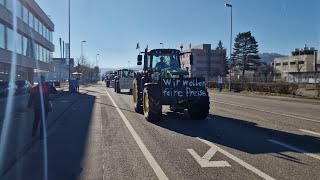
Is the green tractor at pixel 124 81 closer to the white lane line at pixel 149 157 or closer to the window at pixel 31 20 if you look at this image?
the window at pixel 31 20

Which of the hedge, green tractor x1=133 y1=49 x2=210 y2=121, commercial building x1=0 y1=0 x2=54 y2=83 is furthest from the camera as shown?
commercial building x1=0 y1=0 x2=54 y2=83

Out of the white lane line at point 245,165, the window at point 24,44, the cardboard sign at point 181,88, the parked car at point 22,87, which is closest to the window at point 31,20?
the window at point 24,44

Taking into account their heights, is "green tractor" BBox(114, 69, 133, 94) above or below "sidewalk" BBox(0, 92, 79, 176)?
above

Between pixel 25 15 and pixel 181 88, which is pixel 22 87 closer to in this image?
pixel 25 15

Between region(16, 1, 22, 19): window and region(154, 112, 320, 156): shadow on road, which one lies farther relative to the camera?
region(16, 1, 22, 19): window

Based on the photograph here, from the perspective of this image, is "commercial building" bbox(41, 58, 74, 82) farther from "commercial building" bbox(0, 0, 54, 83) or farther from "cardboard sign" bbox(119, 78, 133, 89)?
"cardboard sign" bbox(119, 78, 133, 89)

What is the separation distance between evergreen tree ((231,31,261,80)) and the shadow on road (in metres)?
86.8

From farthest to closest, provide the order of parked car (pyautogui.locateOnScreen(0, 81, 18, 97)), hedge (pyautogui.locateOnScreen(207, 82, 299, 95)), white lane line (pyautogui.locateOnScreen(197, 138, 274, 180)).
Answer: hedge (pyautogui.locateOnScreen(207, 82, 299, 95)) < parked car (pyautogui.locateOnScreen(0, 81, 18, 97)) < white lane line (pyautogui.locateOnScreen(197, 138, 274, 180))

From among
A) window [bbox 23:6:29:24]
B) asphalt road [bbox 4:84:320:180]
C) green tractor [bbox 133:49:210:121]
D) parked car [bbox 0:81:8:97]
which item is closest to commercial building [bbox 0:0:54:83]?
window [bbox 23:6:29:24]

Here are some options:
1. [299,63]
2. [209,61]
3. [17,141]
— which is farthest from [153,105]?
[299,63]

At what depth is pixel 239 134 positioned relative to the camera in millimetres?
11938

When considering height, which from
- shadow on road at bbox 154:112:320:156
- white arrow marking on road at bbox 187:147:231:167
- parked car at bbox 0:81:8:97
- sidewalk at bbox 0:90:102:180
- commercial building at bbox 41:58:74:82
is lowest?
sidewalk at bbox 0:90:102:180

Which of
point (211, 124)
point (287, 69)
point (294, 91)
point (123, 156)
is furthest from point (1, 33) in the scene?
point (287, 69)

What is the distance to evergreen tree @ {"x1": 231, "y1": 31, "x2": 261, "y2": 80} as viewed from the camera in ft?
329
